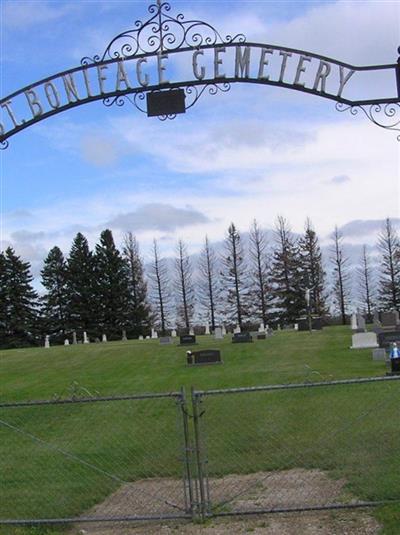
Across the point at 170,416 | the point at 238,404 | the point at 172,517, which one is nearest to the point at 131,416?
the point at 170,416

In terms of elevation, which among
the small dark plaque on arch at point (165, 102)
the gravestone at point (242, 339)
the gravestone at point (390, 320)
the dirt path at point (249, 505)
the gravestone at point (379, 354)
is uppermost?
the small dark plaque on arch at point (165, 102)

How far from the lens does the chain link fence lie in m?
7.25

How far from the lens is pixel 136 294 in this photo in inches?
3113

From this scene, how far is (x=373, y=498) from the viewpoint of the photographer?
7.11m

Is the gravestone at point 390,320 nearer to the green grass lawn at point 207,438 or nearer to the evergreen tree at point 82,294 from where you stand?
the green grass lawn at point 207,438

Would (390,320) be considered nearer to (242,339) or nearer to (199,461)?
(242,339)

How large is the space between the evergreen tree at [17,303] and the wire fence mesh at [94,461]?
6173 cm

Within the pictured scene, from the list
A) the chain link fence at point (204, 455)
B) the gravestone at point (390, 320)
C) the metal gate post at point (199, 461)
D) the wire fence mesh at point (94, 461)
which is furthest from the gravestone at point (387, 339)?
the metal gate post at point (199, 461)

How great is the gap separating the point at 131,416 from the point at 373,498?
7.51 metres

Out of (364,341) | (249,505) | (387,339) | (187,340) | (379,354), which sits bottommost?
(249,505)

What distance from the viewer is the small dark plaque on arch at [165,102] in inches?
338

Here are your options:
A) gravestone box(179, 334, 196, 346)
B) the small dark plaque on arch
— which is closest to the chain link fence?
the small dark plaque on arch

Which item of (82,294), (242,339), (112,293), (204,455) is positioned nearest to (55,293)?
(82,294)

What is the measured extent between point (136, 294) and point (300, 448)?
228 ft
